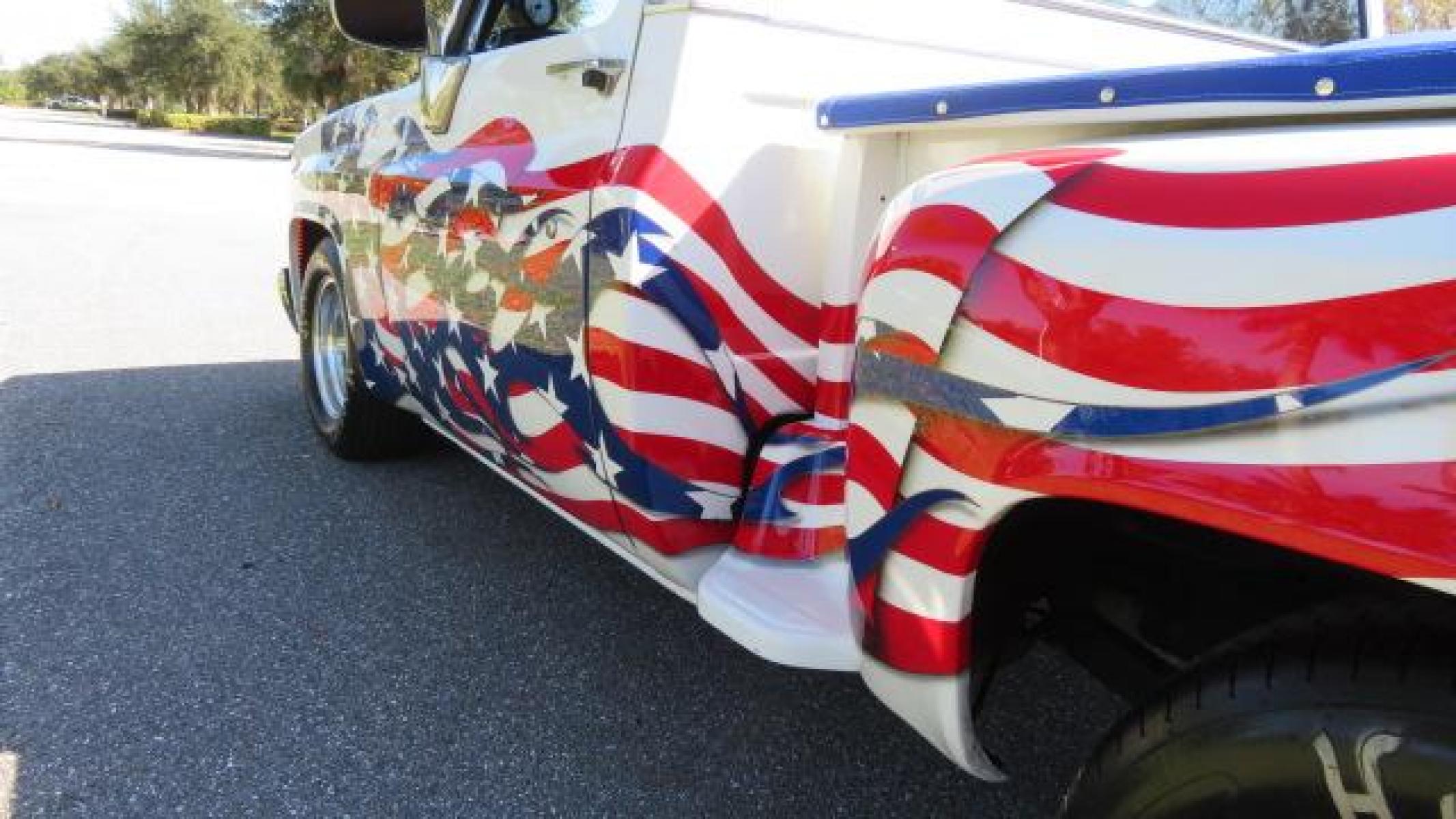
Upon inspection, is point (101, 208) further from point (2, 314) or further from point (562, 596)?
point (562, 596)

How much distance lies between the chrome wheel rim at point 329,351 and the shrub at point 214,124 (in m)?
50.0

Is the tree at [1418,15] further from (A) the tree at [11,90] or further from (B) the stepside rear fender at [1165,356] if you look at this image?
(A) the tree at [11,90]

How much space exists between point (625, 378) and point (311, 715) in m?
1.26

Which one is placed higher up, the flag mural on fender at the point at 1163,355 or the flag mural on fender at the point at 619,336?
the flag mural on fender at the point at 1163,355

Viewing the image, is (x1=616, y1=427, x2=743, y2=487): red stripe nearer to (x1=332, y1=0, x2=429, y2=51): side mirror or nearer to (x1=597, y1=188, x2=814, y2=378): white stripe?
(x1=597, y1=188, x2=814, y2=378): white stripe

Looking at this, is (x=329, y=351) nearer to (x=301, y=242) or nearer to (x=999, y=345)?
(x=301, y=242)

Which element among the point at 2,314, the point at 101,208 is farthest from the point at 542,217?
the point at 101,208

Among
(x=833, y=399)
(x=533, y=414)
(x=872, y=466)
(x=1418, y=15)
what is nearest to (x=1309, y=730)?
(x=872, y=466)

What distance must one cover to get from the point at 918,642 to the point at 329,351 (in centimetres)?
352

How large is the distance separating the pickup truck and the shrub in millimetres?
52547

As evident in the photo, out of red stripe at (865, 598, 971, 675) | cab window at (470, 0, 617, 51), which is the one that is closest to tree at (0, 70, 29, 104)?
cab window at (470, 0, 617, 51)

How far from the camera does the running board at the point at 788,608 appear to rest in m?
1.82

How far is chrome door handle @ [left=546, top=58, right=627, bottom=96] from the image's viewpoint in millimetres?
2139

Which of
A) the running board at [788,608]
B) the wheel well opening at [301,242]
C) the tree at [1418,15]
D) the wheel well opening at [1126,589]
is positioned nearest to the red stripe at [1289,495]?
the wheel well opening at [1126,589]
